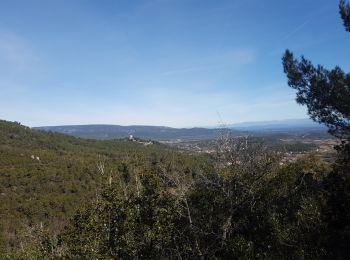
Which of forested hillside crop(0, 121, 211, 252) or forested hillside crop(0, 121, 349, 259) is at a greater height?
forested hillside crop(0, 121, 349, 259)

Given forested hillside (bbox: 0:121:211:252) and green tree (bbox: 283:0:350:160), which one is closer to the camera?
green tree (bbox: 283:0:350:160)

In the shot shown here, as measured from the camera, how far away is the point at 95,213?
1554cm

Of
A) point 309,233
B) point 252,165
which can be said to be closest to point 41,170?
point 252,165

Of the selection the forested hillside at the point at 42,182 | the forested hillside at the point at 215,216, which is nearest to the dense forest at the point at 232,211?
the forested hillside at the point at 215,216

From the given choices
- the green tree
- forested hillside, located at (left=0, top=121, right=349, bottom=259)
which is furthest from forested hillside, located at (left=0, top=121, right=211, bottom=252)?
the green tree

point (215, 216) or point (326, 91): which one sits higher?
point (326, 91)

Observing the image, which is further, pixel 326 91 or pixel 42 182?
pixel 42 182

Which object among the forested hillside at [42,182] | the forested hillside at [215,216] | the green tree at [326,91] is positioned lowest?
the forested hillside at [42,182]

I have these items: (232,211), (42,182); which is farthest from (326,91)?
(42,182)

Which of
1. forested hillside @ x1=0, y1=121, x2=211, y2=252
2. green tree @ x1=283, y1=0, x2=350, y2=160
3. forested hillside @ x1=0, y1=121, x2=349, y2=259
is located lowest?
forested hillside @ x1=0, y1=121, x2=211, y2=252

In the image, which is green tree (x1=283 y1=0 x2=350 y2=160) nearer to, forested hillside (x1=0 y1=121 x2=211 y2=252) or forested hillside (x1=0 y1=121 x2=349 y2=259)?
forested hillside (x1=0 y1=121 x2=349 y2=259)

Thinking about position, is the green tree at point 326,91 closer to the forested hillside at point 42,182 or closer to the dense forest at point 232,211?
the dense forest at point 232,211

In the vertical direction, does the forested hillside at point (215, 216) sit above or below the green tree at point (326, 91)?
below

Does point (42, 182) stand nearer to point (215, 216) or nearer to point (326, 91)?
point (215, 216)
